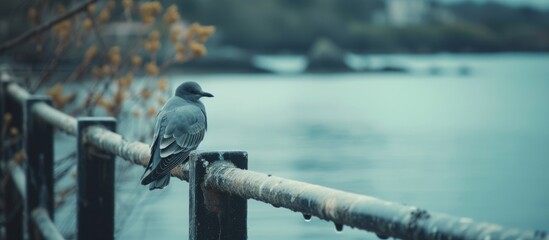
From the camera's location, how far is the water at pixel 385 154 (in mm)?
23688

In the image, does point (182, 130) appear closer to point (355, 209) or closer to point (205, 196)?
point (205, 196)

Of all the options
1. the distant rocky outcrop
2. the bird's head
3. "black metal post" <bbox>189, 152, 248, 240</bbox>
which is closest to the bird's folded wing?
the bird's head

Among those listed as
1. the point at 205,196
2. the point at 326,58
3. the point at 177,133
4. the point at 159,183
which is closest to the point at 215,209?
the point at 205,196

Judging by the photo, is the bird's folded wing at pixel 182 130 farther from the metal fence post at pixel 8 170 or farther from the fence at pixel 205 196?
the metal fence post at pixel 8 170

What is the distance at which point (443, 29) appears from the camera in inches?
6875

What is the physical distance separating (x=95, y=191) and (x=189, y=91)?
55 centimetres

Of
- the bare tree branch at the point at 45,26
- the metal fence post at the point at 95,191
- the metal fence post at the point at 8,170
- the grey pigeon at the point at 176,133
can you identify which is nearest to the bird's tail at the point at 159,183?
the grey pigeon at the point at 176,133

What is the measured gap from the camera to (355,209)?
1786 mm

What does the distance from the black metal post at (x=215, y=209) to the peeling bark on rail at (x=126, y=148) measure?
0.51 m

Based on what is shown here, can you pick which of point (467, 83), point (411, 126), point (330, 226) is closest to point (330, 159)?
point (330, 226)

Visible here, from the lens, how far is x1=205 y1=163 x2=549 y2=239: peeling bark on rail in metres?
1.46

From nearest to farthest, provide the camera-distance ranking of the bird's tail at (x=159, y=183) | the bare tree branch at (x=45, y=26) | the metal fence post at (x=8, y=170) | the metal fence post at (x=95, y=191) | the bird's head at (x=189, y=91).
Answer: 1. the bird's tail at (x=159, y=183)
2. the metal fence post at (x=95, y=191)
3. the bird's head at (x=189, y=91)
4. the bare tree branch at (x=45, y=26)
5. the metal fence post at (x=8, y=170)

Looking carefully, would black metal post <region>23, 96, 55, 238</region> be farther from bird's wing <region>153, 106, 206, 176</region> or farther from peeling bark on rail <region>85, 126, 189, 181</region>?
bird's wing <region>153, 106, 206, 176</region>

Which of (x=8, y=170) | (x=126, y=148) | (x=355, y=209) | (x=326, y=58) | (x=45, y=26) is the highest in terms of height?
(x=326, y=58)
